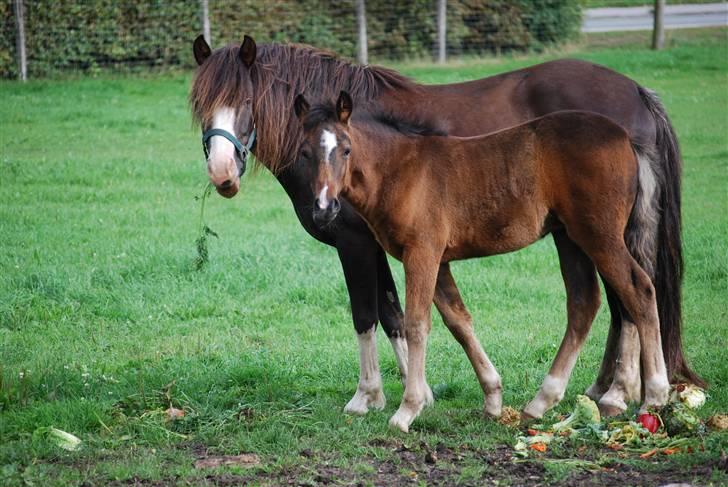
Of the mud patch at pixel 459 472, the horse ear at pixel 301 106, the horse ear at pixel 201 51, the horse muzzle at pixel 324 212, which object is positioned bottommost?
the mud patch at pixel 459 472

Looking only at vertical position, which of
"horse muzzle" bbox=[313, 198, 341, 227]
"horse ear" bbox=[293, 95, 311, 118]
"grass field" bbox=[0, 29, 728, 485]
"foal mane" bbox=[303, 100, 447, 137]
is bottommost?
"grass field" bbox=[0, 29, 728, 485]

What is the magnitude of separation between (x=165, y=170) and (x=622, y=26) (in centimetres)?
1596

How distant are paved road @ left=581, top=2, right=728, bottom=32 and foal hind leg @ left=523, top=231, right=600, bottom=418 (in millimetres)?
19043

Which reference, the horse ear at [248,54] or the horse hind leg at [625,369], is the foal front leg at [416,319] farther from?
the horse ear at [248,54]

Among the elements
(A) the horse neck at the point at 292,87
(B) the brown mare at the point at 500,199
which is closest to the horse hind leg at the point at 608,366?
(B) the brown mare at the point at 500,199

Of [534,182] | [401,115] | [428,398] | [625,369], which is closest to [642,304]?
[625,369]

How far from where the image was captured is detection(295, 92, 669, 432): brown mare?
5.66 meters

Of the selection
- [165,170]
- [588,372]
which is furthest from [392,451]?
[165,170]

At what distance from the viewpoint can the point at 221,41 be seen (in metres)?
19.7

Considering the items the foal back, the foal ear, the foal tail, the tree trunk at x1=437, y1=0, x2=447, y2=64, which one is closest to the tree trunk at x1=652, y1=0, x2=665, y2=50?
the tree trunk at x1=437, y1=0, x2=447, y2=64

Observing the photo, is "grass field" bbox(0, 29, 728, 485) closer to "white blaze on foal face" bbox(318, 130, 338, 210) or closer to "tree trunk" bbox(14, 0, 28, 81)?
"white blaze on foal face" bbox(318, 130, 338, 210)

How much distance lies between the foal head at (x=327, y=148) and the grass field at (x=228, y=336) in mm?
1294

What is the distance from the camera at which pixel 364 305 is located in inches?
247

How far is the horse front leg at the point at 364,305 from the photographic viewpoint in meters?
6.15
